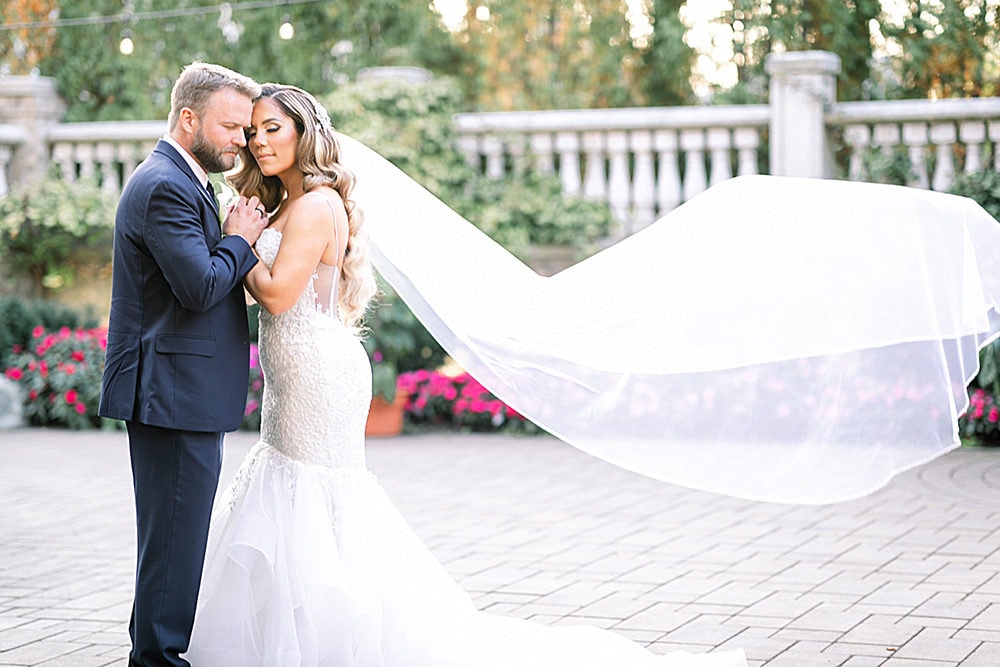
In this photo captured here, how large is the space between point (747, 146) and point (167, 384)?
297 inches

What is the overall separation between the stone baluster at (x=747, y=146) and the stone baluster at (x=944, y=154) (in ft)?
4.41

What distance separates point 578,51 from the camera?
14133mm

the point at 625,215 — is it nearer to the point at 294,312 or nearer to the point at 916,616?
the point at 916,616

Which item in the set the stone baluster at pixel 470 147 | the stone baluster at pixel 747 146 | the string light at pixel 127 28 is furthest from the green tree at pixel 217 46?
the stone baluster at pixel 747 146

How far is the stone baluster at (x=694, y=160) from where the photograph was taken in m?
11.1

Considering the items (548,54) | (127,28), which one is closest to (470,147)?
(548,54)

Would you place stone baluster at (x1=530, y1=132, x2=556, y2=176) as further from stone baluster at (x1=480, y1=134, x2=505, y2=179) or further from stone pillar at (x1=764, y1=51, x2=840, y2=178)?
stone pillar at (x1=764, y1=51, x2=840, y2=178)

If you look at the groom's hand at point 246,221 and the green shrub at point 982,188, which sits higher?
the groom's hand at point 246,221

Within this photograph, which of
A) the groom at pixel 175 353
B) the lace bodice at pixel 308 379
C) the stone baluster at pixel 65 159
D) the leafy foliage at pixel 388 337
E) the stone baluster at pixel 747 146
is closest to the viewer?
the groom at pixel 175 353

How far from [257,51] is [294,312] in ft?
34.0

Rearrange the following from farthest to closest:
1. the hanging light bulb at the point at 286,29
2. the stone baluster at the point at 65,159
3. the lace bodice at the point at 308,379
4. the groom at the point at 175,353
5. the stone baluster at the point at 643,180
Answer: the hanging light bulb at the point at 286,29, the stone baluster at the point at 65,159, the stone baluster at the point at 643,180, the lace bodice at the point at 308,379, the groom at the point at 175,353

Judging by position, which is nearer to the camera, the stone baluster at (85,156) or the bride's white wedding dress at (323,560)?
the bride's white wedding dress at (323,560)

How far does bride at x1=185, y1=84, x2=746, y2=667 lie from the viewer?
14.6ft

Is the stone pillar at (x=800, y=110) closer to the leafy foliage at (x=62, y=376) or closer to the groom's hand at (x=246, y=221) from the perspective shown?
the leafy foliage at (x=62, y=376)
